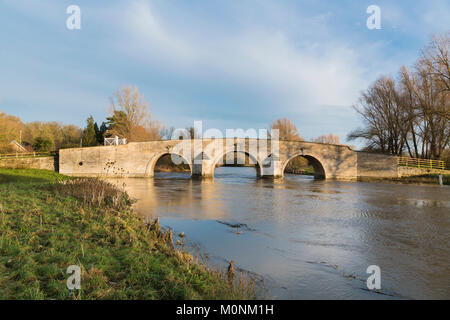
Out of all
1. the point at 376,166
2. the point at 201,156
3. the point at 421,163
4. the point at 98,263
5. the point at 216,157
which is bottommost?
the point at 98,263

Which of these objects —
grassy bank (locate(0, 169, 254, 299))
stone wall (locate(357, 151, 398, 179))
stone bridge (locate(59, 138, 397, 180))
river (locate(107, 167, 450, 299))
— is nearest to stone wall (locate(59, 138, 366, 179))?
stone bridge (locate(59, 138, 397, 180))

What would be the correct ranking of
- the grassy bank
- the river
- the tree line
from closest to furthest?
the grassy bank → the river → the tree line

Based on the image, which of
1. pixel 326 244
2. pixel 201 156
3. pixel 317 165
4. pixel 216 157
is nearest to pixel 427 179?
pixel 317 165

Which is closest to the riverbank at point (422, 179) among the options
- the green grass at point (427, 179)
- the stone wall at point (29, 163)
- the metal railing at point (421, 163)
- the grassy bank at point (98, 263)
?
the green grass at point (427, 179)

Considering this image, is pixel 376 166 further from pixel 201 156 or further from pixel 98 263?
pixel 98 263

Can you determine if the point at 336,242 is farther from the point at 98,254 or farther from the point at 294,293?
the point at 98,254

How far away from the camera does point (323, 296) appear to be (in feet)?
12.3

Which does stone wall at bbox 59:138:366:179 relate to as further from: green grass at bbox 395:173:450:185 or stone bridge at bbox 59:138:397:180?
green grass at bbox 395:173:450:185

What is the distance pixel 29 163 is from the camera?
25.8 m

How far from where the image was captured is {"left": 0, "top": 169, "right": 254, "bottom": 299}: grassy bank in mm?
3117

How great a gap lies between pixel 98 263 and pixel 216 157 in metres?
23.1

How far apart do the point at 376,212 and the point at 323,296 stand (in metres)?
7.84

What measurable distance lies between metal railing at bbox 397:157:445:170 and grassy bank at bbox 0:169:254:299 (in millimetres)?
27645

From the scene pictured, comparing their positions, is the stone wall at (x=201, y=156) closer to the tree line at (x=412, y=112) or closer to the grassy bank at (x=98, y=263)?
the tree line at (x=412, y=112)
